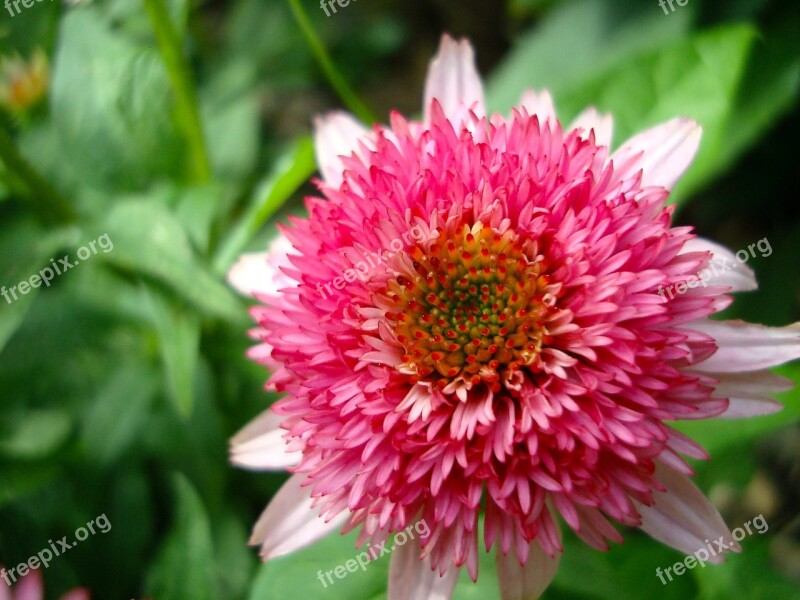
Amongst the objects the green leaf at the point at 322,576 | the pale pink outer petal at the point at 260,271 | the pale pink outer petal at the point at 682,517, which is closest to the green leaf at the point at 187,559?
the green leaf at the point at 322,576

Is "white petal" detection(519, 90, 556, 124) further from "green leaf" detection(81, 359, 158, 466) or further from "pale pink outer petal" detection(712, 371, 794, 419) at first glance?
"green leaf" detection(81, 359, 158, 466)

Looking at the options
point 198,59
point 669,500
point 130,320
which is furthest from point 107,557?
point 198,59

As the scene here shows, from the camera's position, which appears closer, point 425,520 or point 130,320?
point 425,520

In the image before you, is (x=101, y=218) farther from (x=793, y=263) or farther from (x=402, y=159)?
(x=793, y=263)

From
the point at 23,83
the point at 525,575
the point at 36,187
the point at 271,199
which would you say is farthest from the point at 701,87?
the point at 23,83

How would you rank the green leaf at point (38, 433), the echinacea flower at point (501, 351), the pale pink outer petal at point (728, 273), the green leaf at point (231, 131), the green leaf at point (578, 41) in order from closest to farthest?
the echinacea flower at point (501, 351)
the pale pink outer petal at point (728, 273)
the green leaf at point (38, 433)
the green leaf at point (578, 41)
the green leaf at point (231, 131)

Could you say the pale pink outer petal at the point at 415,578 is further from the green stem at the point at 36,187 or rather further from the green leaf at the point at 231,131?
the green leaf at the point at 231,131
